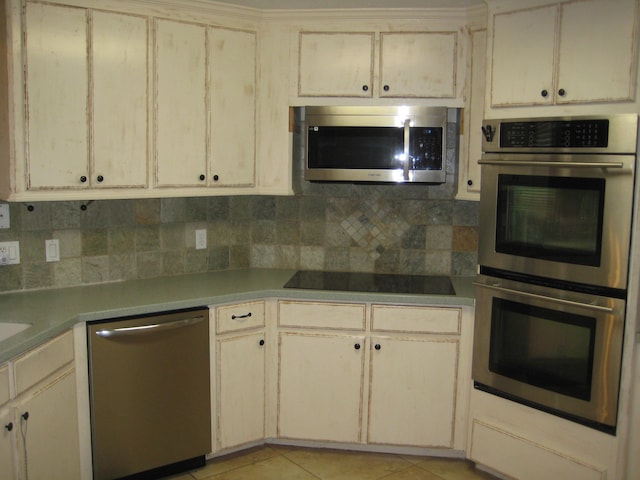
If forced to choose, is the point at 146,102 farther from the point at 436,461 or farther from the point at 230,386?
the point at 436,461

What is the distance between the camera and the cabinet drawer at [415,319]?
10.2 feet

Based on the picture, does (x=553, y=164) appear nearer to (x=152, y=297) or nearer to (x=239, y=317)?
(x=239, y=317)

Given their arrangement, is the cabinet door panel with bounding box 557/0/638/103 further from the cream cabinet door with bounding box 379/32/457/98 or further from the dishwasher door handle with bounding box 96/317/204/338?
the dishwasher door handle with bounding box 96/317/204/338

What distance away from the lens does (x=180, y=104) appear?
10.1ft

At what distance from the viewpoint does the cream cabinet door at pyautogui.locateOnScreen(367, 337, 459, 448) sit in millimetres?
3133

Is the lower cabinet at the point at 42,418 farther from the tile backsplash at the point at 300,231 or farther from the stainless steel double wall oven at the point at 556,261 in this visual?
the stainless steel double wall oven at the point at 556,261

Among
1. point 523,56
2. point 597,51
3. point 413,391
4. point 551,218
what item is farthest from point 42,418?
point 597,51

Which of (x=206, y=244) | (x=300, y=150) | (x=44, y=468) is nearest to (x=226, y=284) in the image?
(x=206, y=244)

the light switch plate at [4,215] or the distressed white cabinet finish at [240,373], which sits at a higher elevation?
the light switch plate at [4,215]

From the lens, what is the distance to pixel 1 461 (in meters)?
2.14

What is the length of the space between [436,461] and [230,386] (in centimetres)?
112

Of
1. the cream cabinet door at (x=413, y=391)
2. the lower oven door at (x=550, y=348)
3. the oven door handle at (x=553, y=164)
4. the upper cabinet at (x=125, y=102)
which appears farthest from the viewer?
the cream cabinet door at (x=413, y=391)

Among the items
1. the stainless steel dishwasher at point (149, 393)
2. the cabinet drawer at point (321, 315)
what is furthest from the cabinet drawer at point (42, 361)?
the cabinet drawer at point (321, 315)

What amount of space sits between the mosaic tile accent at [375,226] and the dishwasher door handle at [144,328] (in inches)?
44.0
